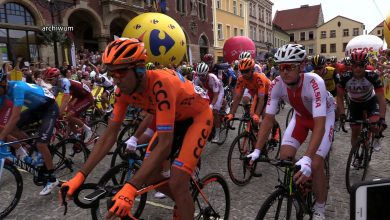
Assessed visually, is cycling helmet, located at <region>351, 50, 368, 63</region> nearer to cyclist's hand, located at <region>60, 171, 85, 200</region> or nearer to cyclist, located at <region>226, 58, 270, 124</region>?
cyclist, located at <region>226, 58, 270, 124</region>

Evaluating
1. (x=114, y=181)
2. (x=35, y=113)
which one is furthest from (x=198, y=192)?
(x=35, y=113)

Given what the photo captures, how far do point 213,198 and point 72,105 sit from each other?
4693 mm

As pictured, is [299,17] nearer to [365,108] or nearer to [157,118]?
[365,108]

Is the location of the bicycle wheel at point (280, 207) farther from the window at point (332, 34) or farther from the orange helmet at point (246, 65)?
the window at point (332, 34)

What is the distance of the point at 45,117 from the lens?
5.27 metres

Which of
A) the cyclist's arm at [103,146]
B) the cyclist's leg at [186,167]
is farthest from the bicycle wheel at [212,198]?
the cyclist's arm at [103,146]

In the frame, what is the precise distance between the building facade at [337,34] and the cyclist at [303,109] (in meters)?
91.4

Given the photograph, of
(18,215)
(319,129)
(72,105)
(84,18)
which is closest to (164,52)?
(72,105)

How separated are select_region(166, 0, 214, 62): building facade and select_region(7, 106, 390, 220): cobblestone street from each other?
22972 millimetres

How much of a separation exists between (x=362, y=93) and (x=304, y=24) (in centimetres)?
9586

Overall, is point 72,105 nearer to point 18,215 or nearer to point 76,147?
point 76,147

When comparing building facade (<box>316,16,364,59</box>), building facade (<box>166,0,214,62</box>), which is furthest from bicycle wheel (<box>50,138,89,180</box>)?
building facade (<box>316,16,364,59</box>)

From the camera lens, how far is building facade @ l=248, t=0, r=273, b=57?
5370cm

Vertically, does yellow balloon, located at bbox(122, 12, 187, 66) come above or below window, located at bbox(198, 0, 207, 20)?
below
